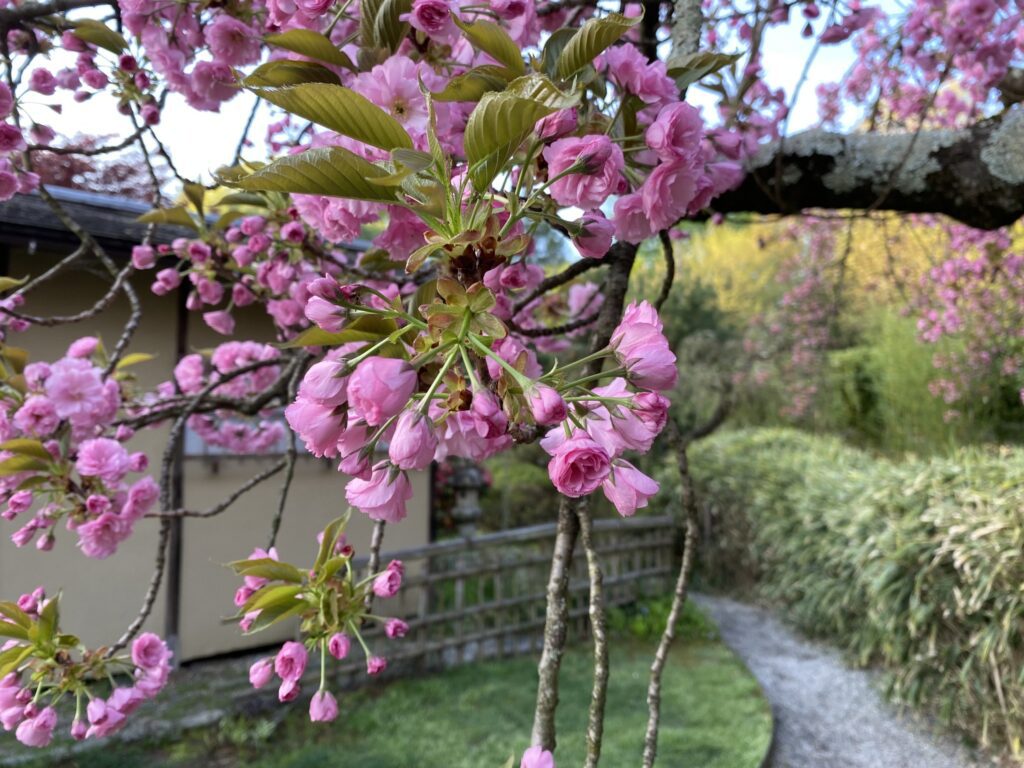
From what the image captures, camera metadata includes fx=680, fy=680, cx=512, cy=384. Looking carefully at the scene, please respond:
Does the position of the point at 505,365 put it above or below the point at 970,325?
below

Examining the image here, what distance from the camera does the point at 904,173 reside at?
136 centimetres

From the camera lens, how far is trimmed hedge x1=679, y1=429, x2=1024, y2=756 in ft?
10.2

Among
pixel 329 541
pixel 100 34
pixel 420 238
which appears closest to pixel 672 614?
pixel 329 541

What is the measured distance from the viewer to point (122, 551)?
3.89 metres

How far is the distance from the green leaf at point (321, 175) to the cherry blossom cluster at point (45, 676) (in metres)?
0.82

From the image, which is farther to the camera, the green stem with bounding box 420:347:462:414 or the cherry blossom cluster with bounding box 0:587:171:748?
the cherry blossom cluster with bounding box 0:587:171:748

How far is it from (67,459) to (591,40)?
109cm

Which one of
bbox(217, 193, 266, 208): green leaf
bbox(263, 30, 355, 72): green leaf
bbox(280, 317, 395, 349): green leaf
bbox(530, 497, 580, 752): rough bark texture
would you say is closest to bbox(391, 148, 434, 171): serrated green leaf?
bbox(280, 317, 395, 349): green leaf

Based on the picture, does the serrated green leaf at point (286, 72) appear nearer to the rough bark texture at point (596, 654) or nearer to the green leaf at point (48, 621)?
the rough bark texture at point (596, 654)

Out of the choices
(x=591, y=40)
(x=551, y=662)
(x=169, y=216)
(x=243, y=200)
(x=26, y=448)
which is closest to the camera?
(x=591, y=40)

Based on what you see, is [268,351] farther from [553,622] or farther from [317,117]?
[317,117]

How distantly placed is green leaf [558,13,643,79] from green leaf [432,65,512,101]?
5 cm

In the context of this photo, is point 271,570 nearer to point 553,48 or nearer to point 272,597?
point 272,597

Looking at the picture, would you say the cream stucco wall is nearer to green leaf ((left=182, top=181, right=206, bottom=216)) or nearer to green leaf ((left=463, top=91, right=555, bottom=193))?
green leaf ((left=182, top=181, right=206, bottom=216))
